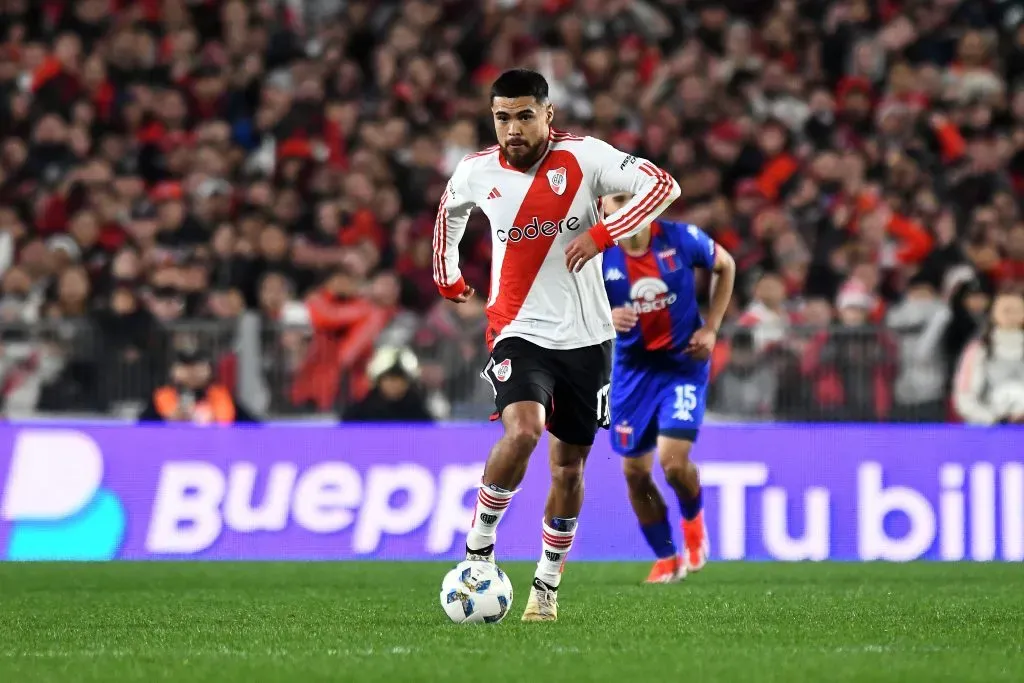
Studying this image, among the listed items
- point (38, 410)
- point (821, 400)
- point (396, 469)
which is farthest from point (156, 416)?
point (821, 400)

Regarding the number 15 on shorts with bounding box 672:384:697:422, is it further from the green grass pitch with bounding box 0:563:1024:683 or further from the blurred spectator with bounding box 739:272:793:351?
the blurred spectator with bounding box 739:272:793:351

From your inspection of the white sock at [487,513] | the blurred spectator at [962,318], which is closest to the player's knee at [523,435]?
the white sock at [487,513]

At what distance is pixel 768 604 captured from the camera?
31.1ft

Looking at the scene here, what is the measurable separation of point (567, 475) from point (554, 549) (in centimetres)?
35

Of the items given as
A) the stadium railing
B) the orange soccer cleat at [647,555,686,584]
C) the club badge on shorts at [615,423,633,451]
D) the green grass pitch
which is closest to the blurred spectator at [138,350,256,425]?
the stadium railing

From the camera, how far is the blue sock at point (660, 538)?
11.6 metres

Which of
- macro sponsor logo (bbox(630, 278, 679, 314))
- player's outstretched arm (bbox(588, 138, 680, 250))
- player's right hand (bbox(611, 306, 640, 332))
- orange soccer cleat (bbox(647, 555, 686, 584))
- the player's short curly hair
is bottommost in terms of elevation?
orange soccer cleat (bbox(647, 555, 686, 584))

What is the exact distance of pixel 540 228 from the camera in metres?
8.31

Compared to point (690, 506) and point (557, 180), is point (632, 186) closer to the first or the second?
point (557, 180)

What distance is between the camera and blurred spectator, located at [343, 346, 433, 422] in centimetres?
1487

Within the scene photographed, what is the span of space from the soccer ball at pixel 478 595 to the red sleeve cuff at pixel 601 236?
1.51 m

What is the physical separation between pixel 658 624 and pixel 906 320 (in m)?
8.22

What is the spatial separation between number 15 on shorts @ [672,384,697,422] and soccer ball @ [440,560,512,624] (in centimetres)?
349

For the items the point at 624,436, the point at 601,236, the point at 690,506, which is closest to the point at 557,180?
the point at 601,236
